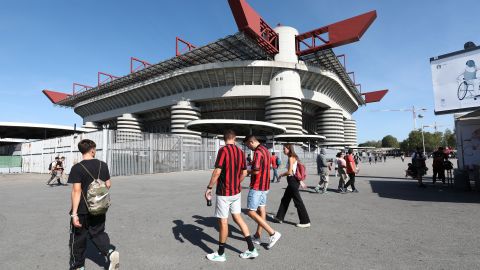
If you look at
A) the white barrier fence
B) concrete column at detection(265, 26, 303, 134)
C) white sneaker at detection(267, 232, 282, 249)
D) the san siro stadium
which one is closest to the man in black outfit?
white sneaker at detection(267, 232, 282, 249)

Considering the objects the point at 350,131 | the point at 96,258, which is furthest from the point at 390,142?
the point at 96,258

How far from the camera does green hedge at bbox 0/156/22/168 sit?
30392mm

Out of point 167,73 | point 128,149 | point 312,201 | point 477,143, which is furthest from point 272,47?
point 312,201

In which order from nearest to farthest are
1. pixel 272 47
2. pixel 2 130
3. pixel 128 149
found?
pixel 128 149 < pixel 2 130 < pixel 272 47

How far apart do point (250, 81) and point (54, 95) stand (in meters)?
52.6

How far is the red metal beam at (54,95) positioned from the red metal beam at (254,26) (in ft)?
Answer: 173

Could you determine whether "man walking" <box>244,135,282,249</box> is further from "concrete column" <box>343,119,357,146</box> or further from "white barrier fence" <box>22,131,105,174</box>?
"concrete column" <box>343,119,357,146</box>

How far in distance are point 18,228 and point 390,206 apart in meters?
8.79

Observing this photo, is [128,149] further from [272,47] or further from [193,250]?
[272,47]

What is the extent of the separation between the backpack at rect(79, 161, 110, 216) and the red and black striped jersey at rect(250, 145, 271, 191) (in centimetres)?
214

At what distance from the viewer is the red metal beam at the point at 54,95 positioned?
65688mm

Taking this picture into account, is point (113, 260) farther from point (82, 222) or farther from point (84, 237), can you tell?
point (82, 222)

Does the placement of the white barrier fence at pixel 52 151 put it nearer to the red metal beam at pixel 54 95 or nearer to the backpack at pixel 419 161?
the backpack at pixel 419 161

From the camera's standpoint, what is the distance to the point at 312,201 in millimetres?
8789
